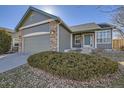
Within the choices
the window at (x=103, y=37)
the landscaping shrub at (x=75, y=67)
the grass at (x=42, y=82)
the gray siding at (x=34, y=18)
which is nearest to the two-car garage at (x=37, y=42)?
the gray siding at (x=34, y=18)

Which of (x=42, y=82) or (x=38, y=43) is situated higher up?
(x=38, y=43)

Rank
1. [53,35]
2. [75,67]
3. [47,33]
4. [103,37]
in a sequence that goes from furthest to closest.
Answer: [103,37], [53,35], [47,33], [75,67]

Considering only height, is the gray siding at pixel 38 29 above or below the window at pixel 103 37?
above

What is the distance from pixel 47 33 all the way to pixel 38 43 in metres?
0.91

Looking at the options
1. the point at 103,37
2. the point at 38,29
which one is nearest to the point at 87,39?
the point at 103,37

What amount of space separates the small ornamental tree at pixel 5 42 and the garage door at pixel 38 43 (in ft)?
7.16

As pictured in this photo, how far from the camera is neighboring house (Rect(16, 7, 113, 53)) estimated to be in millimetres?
9555

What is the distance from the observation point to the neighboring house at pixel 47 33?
9555mm

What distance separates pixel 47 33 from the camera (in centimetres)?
957

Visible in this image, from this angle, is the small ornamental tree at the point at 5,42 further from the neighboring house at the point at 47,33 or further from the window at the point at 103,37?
the window at the point at 103,37

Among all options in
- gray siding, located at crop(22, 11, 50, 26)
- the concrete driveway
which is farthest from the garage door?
gray siding, located at crop(22, 11, 50, 26)

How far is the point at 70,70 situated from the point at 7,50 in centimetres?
805

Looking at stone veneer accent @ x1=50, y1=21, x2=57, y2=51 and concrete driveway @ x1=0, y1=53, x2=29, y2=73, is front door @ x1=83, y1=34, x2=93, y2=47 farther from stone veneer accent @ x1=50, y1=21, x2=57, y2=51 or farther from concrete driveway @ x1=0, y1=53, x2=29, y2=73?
concrete driveway @ x1=0, y1=53, x2=29, y2=73

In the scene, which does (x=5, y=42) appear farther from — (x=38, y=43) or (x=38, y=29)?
(x=38, y=43)
